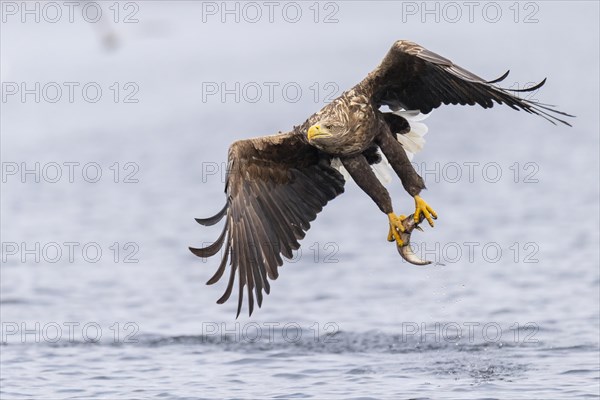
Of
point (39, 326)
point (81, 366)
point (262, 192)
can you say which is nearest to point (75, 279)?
point (39, 326)

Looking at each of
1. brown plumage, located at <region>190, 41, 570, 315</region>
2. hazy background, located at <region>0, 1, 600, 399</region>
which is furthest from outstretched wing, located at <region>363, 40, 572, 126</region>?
hazy background, located at <region>0, 1, 600, 399</region>

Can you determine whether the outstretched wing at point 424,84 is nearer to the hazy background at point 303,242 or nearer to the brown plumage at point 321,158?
the brown plumage at point 321,158

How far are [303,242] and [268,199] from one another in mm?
6595

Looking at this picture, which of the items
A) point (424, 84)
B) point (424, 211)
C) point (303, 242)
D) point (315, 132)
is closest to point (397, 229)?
point (424, 211)

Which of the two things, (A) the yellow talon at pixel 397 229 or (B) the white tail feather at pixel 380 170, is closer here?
(A) the yellow talon at pixel 397 229

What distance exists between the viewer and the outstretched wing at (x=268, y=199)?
8016 mm

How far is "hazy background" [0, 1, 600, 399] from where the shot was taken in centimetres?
927

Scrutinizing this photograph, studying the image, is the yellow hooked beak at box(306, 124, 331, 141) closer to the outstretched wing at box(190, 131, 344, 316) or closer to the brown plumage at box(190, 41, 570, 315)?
the brown plumage at box(190, 41, 570, 315)

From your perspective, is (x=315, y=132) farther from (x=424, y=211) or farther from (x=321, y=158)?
(x=321, y=158)

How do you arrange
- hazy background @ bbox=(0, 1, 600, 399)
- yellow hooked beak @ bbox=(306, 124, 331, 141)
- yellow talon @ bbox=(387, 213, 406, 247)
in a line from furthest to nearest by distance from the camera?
hazy background @ bbox=(0, 1, 600, 399) < yellow talon @ bbox=(387, 213, 406, 247) < yellow hooked beak @ bbox=(306, 124, 331, 141)

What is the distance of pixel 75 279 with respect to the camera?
13562 mm

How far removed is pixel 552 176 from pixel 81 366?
10.1 metres

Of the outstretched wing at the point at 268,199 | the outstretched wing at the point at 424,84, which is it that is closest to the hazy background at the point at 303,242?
the outstretched wing at the point at 268,199

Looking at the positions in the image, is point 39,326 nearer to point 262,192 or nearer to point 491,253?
point 262,192
